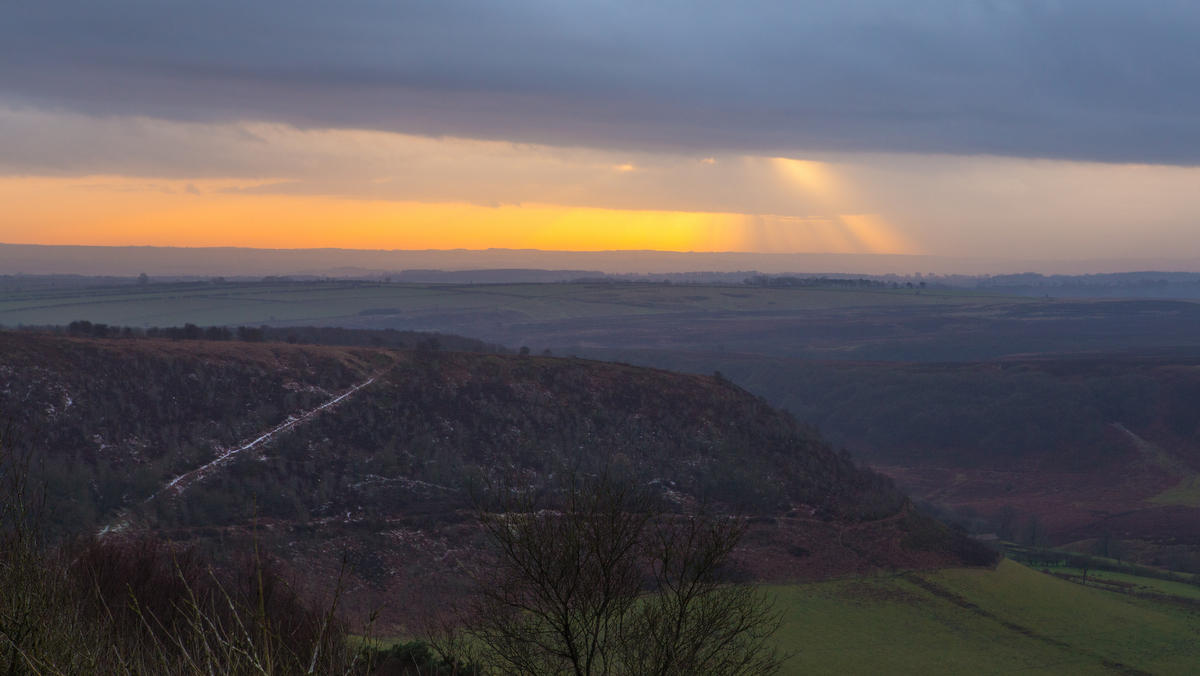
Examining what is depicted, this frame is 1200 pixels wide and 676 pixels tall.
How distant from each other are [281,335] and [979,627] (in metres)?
85.9

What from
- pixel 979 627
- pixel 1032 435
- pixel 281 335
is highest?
pixel 281 335

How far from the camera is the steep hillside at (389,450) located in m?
52.7

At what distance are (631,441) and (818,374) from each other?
100762 millimetres

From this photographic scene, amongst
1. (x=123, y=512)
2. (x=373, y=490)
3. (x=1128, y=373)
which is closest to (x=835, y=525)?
(x=373, y=490)

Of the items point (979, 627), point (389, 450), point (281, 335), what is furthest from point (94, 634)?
point (281, 335)

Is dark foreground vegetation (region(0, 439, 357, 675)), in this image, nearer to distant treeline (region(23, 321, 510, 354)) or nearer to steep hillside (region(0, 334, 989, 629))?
steep hillside (region(0, 334, 989, 629))

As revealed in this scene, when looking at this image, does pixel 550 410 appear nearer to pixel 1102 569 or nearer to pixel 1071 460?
pixel 1102 569

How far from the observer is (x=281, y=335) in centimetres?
11556

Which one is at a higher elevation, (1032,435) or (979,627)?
(979,627)

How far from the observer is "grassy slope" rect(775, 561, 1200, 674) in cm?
4544

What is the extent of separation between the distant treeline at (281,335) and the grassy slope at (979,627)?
1991 inches

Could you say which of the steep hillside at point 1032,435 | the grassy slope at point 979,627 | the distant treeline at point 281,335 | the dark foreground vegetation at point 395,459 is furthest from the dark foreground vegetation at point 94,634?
the steep hillside at point 1032,435

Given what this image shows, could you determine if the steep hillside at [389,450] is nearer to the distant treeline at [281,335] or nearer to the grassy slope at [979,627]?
the grassy slope at [979,627]

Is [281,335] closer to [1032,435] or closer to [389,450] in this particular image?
[389,450]
